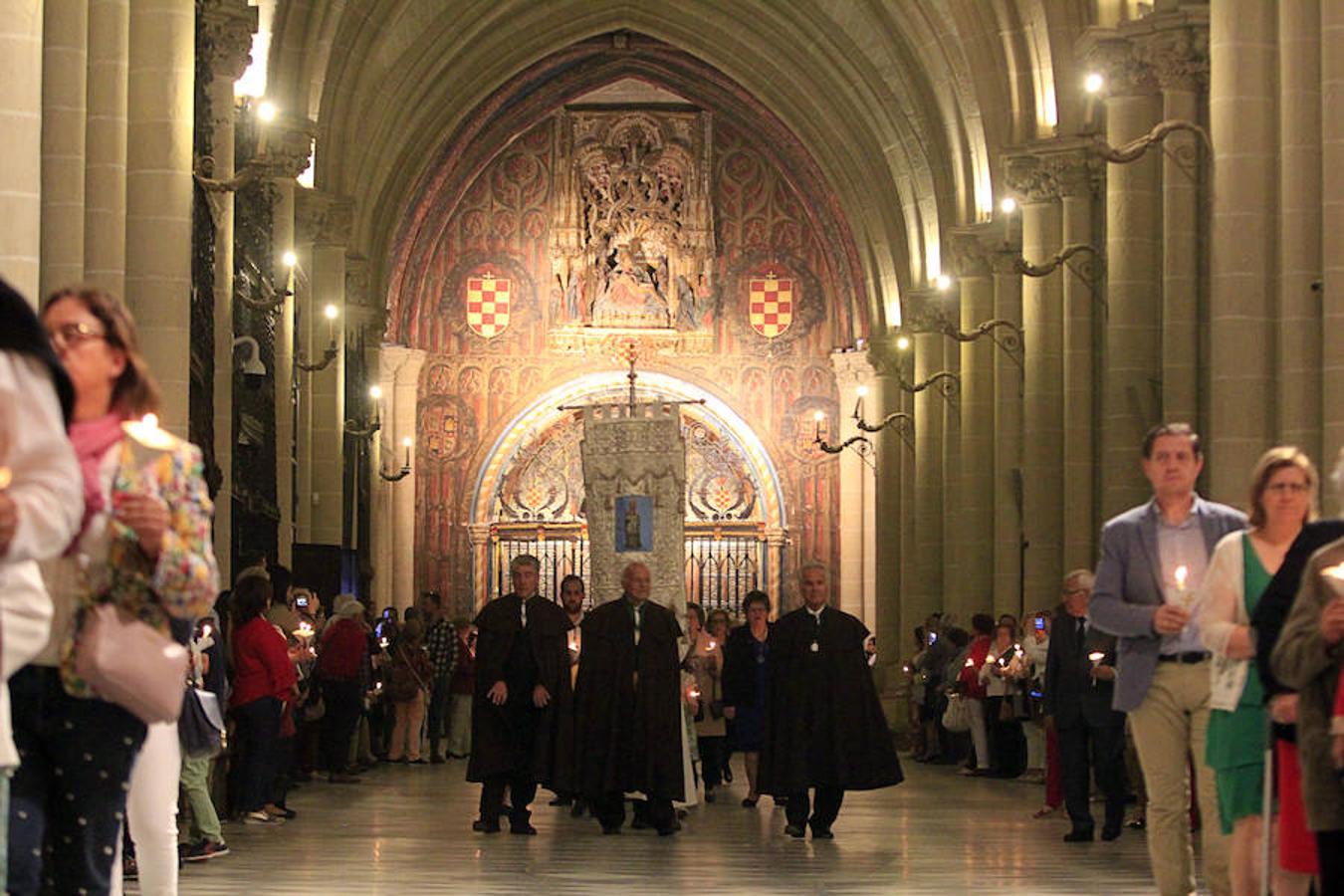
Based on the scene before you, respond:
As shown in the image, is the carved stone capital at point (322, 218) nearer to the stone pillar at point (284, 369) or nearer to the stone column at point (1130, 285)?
the stone pillar at point (284, 369)

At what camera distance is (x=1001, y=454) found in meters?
28.2

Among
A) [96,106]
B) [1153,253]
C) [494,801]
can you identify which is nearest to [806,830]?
[494,801]

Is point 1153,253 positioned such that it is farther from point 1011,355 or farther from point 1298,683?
point 1298,683

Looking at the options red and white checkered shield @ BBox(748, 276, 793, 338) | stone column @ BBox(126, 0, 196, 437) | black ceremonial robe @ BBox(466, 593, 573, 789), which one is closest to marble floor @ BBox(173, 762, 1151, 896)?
black ceremonial robe @ BBox(466, 593, 573, 789)

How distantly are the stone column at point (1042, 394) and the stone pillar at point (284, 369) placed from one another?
786cm

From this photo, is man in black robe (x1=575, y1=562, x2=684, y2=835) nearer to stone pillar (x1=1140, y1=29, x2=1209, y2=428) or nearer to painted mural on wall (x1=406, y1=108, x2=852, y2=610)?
stone pillar (x1=1140, y1=29, x2=1209, y2=428)

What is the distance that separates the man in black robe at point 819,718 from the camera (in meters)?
15.3

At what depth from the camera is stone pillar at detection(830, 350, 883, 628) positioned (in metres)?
43.0

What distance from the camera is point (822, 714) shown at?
50.6ft

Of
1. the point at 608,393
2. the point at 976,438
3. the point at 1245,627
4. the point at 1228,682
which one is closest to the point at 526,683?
the point at 1228,682

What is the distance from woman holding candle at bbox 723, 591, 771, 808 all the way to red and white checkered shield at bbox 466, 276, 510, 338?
25.8 m

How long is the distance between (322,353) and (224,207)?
374 inches

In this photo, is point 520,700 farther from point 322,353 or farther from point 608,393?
point 608,393

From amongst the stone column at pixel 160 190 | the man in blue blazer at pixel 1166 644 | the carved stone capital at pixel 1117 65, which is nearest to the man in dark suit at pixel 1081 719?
the man in blue blazer at pixel 1166 644
